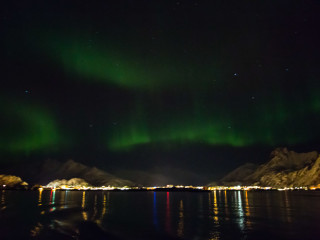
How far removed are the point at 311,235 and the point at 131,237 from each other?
27.4 meters

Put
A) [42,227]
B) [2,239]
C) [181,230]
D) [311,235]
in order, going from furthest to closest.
Answer: 1. [42,227]
2. [181,230]
3. [311,235]
4. [2,239]

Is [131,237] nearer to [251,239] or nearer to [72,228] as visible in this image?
[72,228]

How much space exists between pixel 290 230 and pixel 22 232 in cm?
4393

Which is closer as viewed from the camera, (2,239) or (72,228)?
(2,239)

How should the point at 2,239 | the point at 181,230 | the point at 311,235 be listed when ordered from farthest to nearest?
the point at 181,230 → the point at 311,235 → the point at 2,239

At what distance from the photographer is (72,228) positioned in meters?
47.1

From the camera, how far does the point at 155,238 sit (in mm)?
39406

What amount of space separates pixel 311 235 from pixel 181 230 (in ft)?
65.6

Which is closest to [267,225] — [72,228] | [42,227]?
[72,228]

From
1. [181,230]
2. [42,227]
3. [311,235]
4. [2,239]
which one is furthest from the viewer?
[42,227]

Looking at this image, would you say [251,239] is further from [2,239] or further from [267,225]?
[2,239]

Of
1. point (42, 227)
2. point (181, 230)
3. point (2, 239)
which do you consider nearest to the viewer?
point (2, 239)

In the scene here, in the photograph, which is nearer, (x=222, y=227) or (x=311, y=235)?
(x=311, y=235)

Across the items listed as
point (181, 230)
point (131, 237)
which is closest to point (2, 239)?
point (131, 237)
